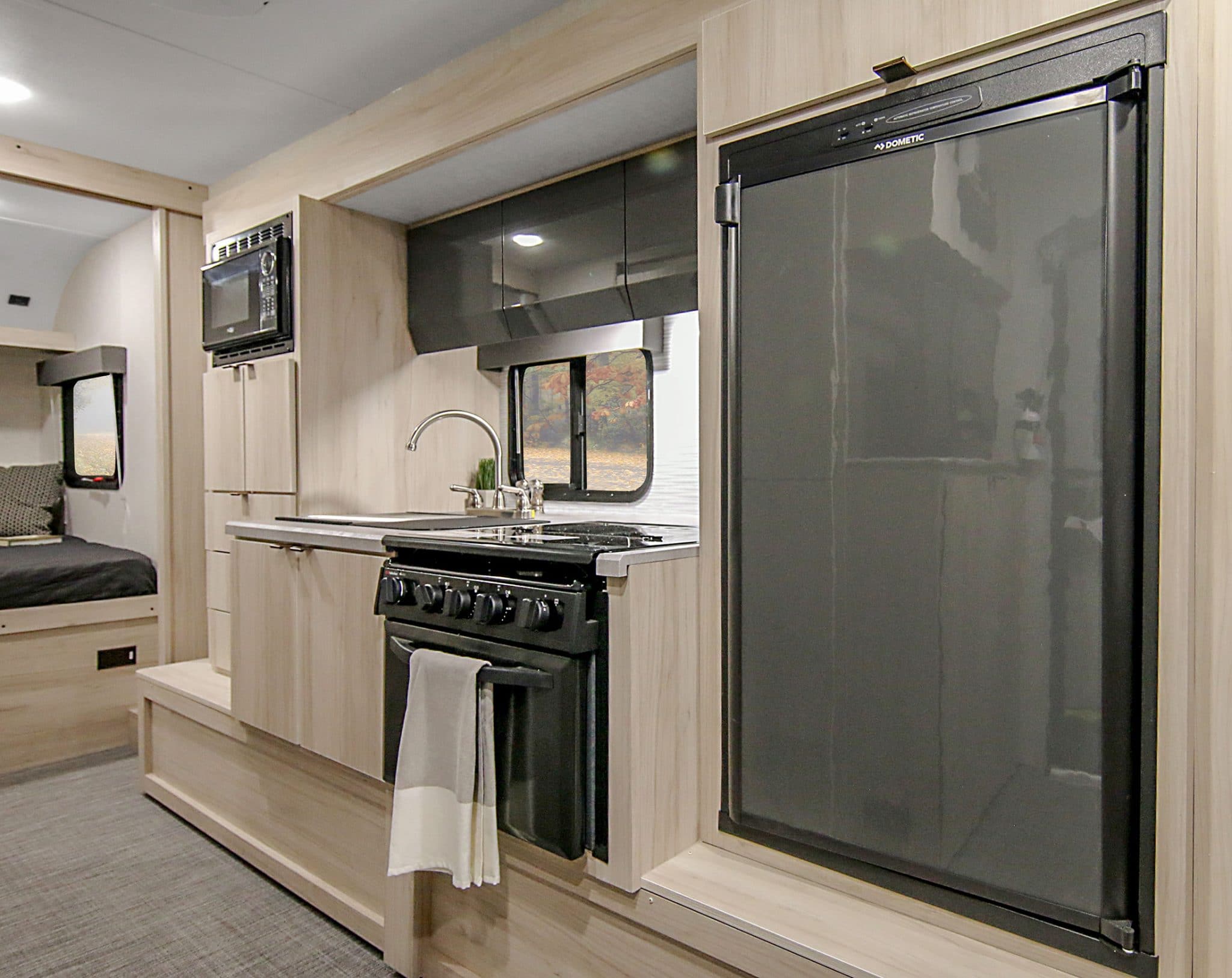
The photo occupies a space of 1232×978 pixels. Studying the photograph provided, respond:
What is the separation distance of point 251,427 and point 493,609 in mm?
1848

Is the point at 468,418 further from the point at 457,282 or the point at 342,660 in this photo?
the point at 342,660

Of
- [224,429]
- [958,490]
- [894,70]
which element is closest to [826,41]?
[894,70]

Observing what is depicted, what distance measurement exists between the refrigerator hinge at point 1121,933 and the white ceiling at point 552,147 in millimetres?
1897

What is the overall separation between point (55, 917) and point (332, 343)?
1.97m

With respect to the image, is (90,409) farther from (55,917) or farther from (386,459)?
(55,917)

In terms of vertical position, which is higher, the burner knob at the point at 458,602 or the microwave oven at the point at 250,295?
the microwave oven at the point at 250,295

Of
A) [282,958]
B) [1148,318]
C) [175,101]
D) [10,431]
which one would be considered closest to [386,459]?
[175,101]

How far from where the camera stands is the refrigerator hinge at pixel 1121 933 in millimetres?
1262

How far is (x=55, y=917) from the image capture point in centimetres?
233

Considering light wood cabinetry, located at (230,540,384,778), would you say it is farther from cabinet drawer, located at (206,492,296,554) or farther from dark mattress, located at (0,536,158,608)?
dark mattress, located at (0,536,158,608)

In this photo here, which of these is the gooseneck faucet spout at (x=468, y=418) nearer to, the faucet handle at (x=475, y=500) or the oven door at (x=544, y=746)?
the faucet handle at (x=475, y=500)

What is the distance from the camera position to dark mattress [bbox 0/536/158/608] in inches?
137

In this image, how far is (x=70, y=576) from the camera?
3652mm

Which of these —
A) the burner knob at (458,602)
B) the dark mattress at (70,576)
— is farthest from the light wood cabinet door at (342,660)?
the dark mattress at (70,576)
